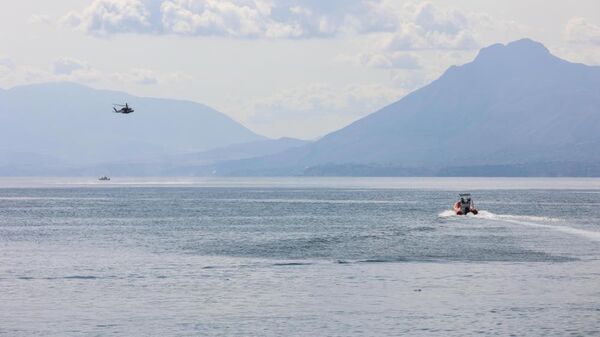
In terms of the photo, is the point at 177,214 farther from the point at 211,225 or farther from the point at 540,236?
the point at 540,236

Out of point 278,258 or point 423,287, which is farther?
point 278,258

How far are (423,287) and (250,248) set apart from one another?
31.3 metres

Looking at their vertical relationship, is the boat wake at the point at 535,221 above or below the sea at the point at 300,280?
above

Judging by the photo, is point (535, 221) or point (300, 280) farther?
point (535, 221)

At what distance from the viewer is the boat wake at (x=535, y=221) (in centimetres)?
11457

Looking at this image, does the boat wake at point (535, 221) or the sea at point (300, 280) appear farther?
the boat wake at point (535, 221)

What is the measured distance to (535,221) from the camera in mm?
139250

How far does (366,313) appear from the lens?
56375 mm

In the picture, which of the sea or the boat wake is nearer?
the sea

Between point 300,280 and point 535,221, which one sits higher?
point 535,221

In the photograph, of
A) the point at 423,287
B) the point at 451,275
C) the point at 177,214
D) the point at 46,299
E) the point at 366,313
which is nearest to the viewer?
the point at 366,313

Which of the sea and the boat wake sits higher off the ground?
the boat wake

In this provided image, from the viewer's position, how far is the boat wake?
11457 cm

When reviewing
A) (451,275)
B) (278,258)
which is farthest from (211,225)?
(451,275)
